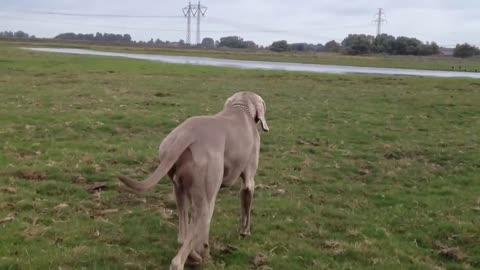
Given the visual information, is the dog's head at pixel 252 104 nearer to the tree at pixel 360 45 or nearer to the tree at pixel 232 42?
the tree at pixel 360 45

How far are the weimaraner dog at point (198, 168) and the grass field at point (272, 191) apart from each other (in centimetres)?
82

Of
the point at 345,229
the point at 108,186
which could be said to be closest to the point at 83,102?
the point at 108,186

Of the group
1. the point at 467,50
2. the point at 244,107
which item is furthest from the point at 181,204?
the point at 467,50

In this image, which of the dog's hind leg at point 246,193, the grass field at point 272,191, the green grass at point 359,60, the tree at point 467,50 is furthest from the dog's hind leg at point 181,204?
the tree at point 467,50

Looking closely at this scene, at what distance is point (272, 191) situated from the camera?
10.2m

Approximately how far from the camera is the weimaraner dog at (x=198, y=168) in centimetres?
589

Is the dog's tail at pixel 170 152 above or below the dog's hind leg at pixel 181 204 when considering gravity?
above

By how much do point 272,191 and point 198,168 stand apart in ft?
14.5

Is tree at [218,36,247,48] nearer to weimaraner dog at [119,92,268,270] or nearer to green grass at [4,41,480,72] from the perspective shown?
green grass at [4,41,480,72]

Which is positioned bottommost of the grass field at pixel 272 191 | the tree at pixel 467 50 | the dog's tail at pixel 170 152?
the grass field at pixel 272 191

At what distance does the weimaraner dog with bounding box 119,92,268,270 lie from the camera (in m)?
5.89

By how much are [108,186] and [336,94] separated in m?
19.2

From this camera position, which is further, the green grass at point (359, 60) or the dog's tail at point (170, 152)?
the green grass at point (359, 60)

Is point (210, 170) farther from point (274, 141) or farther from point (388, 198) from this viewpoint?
point (274, 141)
